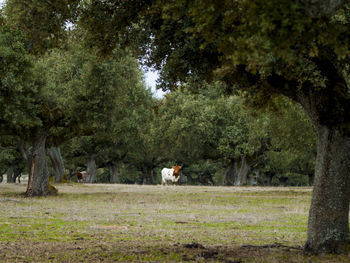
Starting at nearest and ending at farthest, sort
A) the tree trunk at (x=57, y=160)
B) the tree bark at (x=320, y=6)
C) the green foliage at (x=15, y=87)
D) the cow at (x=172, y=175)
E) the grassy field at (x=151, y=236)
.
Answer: the tree bark at (x=320, y=6) < the grassy field at (x=151, y=236) < the green foliage at (x=15, y=87) < the tree trunk at (x=57, y=160) < the cow at (x=172, y=175)

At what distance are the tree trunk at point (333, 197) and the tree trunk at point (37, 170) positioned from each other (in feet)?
77.2

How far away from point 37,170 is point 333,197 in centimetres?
2405

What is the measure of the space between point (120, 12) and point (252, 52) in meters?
6.31

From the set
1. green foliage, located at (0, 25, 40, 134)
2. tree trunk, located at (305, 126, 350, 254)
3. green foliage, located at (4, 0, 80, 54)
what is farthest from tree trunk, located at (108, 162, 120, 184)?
tree trunk, located at (305, 126, 350, 254)

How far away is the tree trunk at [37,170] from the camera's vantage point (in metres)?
30.4

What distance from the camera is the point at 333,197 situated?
10398 millimetres

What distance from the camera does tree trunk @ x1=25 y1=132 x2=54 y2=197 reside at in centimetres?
3041

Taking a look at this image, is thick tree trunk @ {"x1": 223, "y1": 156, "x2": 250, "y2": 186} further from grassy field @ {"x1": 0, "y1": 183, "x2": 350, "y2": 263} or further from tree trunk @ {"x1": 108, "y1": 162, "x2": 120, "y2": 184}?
grassy field @ {"x1": 0, "y1": 183, "x2": 350, "y2": 263}

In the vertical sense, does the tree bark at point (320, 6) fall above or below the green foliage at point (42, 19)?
below

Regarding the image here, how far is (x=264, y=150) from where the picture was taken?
59.2 m

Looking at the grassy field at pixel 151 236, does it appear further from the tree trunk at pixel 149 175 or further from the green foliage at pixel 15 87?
the tree trunk at pixel 149 175

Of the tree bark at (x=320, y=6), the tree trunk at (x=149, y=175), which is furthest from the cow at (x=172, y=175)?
the tree bark at (x=320, y=6)

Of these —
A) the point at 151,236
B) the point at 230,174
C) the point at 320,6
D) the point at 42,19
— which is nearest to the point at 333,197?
the point at 151,236

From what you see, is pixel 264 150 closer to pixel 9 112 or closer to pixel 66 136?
pixel 66 136
